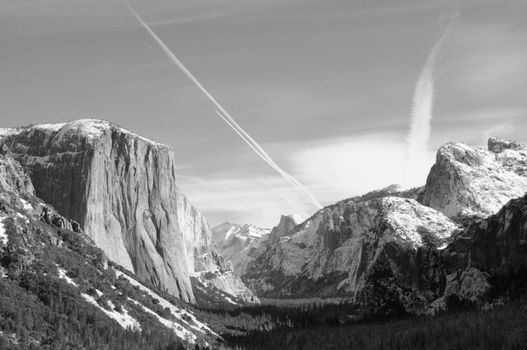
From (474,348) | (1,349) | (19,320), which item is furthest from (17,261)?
(474,348)

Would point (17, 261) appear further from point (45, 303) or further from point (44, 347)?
point (44, 347)

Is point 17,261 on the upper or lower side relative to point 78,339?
upper

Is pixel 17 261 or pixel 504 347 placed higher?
pixel 17 261

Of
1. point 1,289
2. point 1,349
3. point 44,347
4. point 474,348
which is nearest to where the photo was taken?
point 1,349

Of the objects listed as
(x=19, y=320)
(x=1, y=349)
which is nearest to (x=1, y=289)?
(x=19, y=320)

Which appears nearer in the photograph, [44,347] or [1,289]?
[44,347]

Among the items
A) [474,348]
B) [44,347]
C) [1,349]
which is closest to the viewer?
[1,349]

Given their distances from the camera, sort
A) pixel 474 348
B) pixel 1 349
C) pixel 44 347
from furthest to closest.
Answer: pixel 474 348, pixel 44 347, pixel 1 349

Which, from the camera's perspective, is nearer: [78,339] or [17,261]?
[78,339]

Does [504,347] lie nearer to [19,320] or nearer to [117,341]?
[117,341]

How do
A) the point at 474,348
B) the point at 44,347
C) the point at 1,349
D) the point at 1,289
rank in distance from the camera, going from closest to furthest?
the point at 1,349 < the point at 44,347 < the point at 1,289 < the point at 474,348
